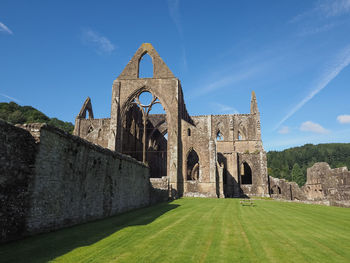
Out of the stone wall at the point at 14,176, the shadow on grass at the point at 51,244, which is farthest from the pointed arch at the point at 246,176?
the stone wall at the point at 14,176

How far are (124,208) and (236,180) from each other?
73.5ft

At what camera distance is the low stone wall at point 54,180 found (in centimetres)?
633

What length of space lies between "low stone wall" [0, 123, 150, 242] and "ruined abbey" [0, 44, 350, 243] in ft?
0.08

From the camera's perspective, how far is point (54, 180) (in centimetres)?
767

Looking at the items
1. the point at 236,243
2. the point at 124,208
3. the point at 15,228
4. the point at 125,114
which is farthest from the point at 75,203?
the point at 125,114

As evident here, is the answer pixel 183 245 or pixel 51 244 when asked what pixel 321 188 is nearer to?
pixel 183 245

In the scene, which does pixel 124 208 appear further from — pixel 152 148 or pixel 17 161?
pixel 152 148

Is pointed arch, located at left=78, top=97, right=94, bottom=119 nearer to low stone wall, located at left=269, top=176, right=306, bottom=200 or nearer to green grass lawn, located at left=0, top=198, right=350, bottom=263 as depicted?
low stone wall, located at left=269, top=176, right=306, bottom=200

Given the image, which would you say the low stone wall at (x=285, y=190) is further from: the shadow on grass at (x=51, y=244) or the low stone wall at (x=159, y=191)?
the shadow on grass at (x=51, y=244)

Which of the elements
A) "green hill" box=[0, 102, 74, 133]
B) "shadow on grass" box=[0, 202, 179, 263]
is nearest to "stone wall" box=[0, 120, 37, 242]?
"shadow on grass" box=[0, 202, 179, 263]

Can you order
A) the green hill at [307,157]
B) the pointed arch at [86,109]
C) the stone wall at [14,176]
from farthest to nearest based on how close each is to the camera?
the green hill at [307,157] < the pointed arch at [86,109] < the stone wall at [14,176]

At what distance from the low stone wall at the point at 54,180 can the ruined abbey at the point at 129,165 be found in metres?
0.03

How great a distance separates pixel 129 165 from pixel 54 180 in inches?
258

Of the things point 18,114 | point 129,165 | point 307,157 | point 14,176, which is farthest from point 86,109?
point 307,157
